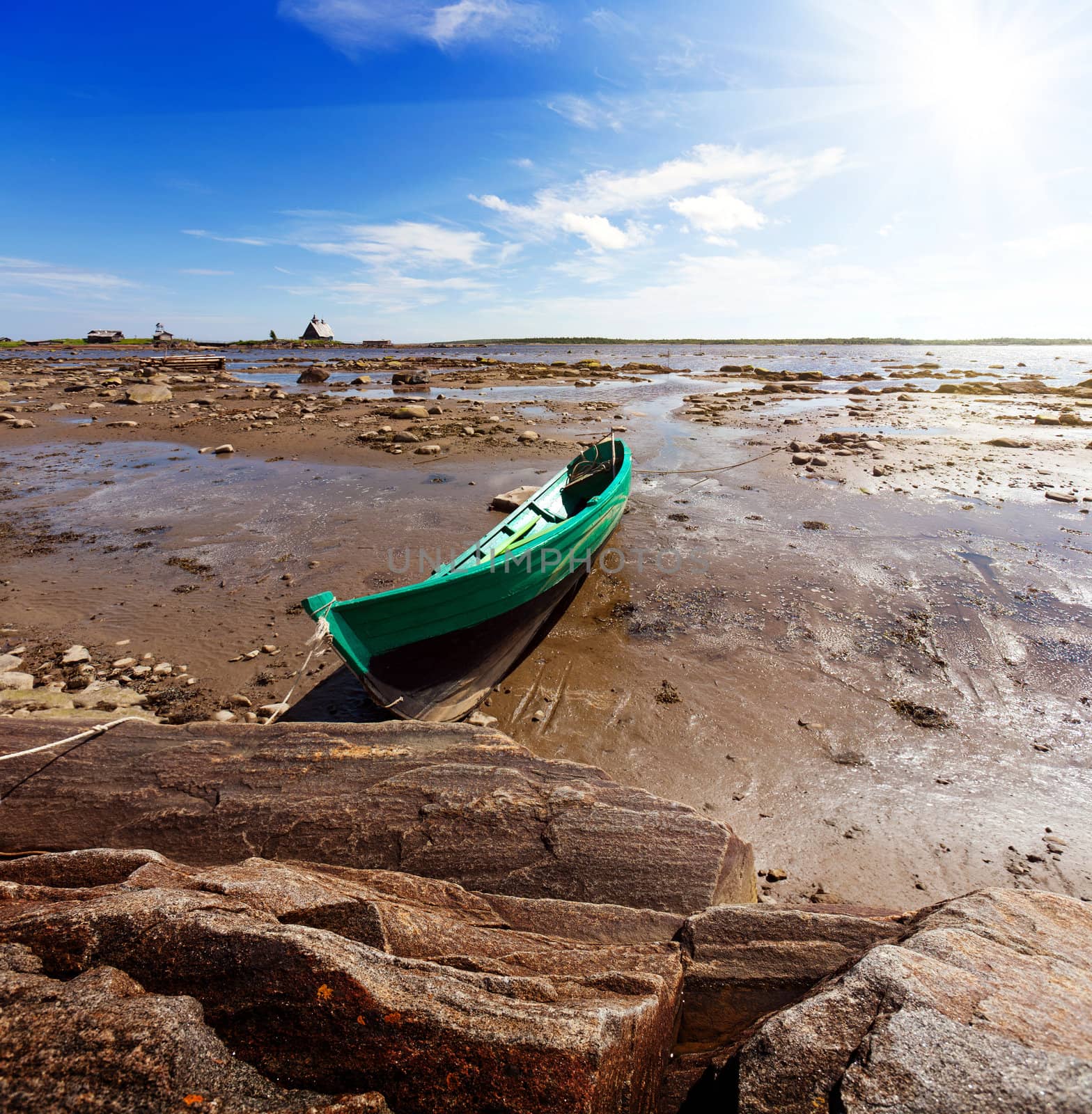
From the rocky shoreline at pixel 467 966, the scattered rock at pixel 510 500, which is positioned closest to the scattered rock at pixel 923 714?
the rocky shoreline at pixel 467 966

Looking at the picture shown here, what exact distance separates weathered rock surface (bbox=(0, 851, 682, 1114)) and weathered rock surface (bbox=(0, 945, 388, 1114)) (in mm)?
46

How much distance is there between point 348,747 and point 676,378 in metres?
49.3

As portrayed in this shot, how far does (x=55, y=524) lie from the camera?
1141cm

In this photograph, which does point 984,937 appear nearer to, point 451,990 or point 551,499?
point 451,990

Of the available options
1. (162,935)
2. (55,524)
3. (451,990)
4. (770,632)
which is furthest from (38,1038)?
(55,524)

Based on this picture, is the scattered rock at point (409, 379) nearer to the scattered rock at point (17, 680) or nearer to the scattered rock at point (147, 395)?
the scattered rock at point (147, 395)

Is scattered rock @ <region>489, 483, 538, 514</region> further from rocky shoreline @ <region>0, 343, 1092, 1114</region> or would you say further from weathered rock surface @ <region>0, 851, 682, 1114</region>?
weathered rock surface @ <region>0, 851, 682, 1114</region>

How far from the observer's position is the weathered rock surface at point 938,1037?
5.06ft

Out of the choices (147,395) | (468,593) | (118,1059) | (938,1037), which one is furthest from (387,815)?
(147,395)

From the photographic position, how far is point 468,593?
18.9ft

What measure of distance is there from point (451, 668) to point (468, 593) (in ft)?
3.07

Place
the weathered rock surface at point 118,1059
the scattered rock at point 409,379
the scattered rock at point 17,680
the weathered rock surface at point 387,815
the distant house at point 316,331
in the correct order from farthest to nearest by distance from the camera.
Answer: the distant house at point 316,331 < the scattered rock at point 409,379 < the scattered rock at point 17,680 < the weathered rock surface at point 387,815 < the weathered rock surface at point 118,1059

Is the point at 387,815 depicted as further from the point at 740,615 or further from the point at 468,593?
the point at 740,615

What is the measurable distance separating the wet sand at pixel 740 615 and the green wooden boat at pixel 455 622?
2.05 ft
